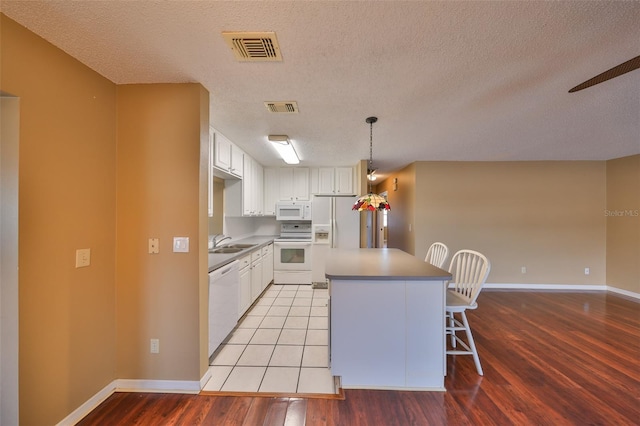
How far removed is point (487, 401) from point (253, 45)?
286cm

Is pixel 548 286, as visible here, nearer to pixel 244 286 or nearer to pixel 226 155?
pixel 244 286

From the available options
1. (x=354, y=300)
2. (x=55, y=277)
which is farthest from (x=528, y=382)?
(x=55, y=277)

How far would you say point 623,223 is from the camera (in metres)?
4.03

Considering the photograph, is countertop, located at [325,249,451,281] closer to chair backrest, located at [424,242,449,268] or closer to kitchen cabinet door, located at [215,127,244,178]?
chair backrest, located at [424,242,449,268]

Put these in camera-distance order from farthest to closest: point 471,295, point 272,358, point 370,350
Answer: point 272,358 → point 471,295 → point 370,350

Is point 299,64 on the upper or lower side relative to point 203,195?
upper

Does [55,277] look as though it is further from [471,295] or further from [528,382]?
[528,382]

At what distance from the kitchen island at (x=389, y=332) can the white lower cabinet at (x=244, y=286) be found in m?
1.51

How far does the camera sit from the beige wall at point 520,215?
4.28 metres

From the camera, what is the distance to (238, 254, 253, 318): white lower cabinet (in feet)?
9.67

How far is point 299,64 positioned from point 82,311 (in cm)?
221

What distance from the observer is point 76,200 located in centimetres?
159

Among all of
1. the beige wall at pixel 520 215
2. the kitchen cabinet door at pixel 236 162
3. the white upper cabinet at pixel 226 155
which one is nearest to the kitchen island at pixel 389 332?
the white upper cabinet at pixel 226 155

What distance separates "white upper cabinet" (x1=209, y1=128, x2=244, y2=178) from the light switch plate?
1.29 metres
